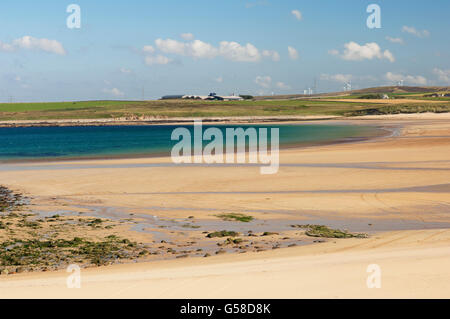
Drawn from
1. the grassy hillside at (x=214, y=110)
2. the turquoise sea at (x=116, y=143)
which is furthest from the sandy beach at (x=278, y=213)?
the grassy hillside at (x=214, y=110)

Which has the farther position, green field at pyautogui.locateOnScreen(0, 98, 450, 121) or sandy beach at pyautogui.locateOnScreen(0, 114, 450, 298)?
green field at pyautogui.locateOnScreen(0, 98, 450, 121)

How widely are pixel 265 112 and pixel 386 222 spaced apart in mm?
127796

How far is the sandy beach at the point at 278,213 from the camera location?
417 inches

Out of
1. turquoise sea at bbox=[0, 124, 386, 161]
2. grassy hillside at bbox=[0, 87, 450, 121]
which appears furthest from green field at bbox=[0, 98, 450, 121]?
turquoise sea at bbox=[0, 124, 386, 161]

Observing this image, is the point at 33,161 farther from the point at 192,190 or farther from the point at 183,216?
the point at 183,216

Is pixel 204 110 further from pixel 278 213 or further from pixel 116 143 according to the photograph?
pixel 278 213

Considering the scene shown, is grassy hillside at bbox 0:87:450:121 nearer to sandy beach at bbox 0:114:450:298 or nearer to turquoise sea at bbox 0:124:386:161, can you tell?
turquoise sea at bbox 0:124:386:161

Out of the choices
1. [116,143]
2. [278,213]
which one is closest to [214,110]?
[116,143]

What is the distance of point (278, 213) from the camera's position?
20.3m

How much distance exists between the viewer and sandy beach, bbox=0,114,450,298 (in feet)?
34.8

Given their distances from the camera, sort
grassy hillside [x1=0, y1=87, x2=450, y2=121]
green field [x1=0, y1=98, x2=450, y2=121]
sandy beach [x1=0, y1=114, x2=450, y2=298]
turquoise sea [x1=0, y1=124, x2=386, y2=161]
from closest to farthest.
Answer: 1. sandy beach [x1=0, y1=114, x2=450, y2=298]
2. turquoise sea [x1=0, y1=124, x2=386, y2=161]
3. grassy hillside [x1=0, y1=87, x2=450, y2=121]
4. green field [x1=0, y1=98, x2=450, y2=121]

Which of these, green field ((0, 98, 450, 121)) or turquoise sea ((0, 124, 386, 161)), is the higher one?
green field ((0, 98, 450, 121))

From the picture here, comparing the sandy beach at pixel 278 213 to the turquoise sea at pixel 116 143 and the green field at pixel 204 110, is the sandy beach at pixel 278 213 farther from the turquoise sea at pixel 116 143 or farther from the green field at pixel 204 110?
the green field at pixel 204 110
